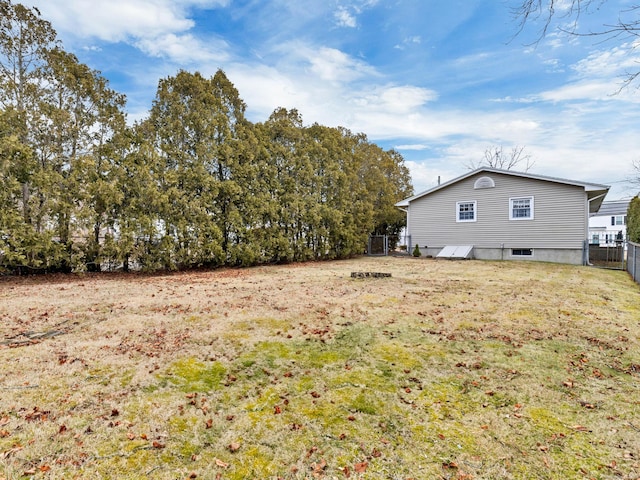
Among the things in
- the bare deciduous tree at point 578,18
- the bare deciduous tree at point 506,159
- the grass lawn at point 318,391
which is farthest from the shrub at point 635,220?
the bare deciduous tree at point 506,159

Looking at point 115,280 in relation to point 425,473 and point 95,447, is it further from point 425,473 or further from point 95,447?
point 425,473

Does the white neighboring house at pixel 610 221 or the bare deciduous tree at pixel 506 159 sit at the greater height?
the bare deciduous tree at pixel 506 159

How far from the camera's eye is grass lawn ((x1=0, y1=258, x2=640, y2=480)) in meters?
2.14

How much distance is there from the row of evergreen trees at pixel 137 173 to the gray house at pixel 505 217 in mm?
6048

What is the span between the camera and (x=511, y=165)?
3244cm

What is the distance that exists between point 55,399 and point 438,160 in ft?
93.5

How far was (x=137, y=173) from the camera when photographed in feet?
34.1

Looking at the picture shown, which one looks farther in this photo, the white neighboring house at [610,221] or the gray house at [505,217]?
the white neighboring house at [610,221]

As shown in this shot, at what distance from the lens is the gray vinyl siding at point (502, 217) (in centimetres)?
1436

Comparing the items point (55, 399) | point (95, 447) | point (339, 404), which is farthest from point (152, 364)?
point (339, 404)

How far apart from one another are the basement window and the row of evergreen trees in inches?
347

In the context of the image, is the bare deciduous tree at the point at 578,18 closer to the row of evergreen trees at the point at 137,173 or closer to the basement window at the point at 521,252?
the row of evergreen trees at the point at 137,173

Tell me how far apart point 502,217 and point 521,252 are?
1.84 metres

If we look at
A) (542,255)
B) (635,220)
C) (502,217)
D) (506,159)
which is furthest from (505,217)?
(506,159)
